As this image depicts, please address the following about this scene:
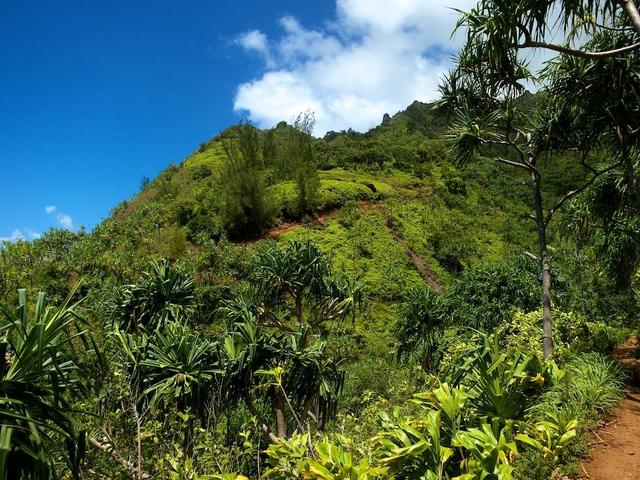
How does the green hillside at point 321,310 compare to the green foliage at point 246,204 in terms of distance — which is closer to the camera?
the green hillside at point 321,310

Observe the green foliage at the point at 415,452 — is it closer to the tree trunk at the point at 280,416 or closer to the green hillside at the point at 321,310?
the green hillside at the point at 321,310

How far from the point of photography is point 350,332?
66.8 feet

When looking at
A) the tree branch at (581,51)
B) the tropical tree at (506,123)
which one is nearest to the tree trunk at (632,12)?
the tree branch at (581,51)

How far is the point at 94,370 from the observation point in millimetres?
5348

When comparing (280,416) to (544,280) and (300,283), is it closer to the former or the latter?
(300,283)

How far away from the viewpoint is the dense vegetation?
3.47m

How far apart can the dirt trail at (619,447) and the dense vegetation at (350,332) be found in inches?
5.9

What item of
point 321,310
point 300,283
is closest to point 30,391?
point 300,283

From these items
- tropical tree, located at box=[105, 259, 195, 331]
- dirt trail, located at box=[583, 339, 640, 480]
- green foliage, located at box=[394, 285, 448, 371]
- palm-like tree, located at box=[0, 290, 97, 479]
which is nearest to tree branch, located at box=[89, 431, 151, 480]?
palm-like tree, located at box=[0, 290, 97, 479]

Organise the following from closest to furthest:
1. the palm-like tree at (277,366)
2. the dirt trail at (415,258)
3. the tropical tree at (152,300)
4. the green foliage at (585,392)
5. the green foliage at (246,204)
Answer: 1. the green foliage at (585,392)
2. the palm-like tree at (277,366)
3. the tropical tree at (152,300)
4. the green foliage at (246,204)
5. the dirt trail at (415,258)

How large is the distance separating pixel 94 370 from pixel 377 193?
27457mm

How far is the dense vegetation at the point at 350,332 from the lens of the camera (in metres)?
3.47

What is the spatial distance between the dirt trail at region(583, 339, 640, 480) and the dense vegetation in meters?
0.15

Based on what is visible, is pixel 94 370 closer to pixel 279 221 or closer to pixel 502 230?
pixel 279 221
